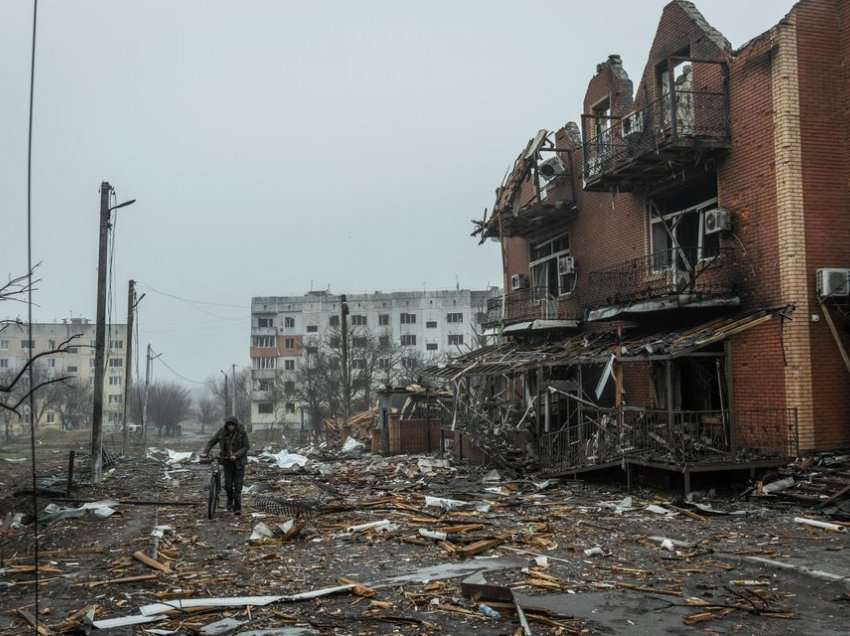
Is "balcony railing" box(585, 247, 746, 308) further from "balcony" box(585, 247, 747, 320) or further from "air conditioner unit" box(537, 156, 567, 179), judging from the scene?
"air conditioner unit" box(537, 156, 567, 179)

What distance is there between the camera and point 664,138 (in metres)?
16.5

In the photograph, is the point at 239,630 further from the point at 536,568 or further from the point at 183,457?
the point at 183,457

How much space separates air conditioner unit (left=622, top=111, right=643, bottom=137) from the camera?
755 inches

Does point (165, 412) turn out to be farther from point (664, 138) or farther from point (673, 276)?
point (664, 138)

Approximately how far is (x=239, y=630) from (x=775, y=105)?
14.5 metres

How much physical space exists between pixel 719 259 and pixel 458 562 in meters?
10.4

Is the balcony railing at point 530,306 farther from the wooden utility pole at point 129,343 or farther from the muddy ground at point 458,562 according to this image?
the wooden utility pole at point 129,343

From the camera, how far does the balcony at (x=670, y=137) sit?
54.2ft

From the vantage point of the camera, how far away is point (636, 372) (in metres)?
19.7

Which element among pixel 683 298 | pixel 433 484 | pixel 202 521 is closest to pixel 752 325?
pixel 683 298

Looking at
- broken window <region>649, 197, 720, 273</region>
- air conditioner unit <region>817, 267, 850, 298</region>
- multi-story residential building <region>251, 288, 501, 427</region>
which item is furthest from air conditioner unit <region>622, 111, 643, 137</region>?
multi-story residential building <region>251, 288, 501, 427</region>

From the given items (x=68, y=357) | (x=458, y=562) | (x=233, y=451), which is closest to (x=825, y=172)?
(x=458, y=562)

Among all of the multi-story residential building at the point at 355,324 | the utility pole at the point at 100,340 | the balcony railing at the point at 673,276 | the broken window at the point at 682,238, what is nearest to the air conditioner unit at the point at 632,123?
the broken window at the point at 682,238

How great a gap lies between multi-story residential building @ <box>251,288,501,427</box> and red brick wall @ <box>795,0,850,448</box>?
2817 inches
